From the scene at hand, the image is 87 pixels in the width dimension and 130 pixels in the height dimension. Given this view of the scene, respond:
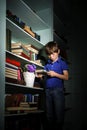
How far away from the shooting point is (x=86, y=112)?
12.9 feet

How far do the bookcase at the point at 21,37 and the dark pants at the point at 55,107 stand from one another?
0.20 meters

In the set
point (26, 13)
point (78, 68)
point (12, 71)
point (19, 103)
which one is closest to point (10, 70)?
point (12, 71)

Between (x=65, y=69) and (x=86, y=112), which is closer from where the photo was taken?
(x=65, y=69)

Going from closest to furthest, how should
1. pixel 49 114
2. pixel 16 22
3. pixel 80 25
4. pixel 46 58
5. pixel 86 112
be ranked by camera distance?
pixel 16 22 < pixel 49 114 < pixel 46 58 < pixel 86 112 < pixel 80 25

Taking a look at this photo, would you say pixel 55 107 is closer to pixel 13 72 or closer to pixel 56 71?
pixel 56 71

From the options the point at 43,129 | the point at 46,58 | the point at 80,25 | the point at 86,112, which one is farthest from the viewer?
the point at 80,25

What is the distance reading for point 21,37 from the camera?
291cm

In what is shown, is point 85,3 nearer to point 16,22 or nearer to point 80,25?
point 80,25

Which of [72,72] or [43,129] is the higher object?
[72,72]

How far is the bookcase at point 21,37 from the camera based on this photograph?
1993mm

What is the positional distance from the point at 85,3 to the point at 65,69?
1.99m

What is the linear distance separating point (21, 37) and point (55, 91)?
2.92ft

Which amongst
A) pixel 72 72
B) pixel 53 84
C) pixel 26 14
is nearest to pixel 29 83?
pixel 53 84

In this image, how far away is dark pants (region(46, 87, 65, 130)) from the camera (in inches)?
105
